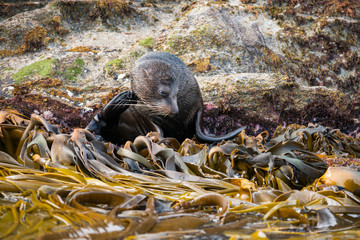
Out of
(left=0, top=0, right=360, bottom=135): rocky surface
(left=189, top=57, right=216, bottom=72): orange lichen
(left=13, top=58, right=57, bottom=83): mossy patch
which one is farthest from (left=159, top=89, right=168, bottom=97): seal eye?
(left=13, top=58, right=57, bottom=83): mossy patch

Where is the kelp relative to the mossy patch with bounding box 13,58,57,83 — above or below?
above

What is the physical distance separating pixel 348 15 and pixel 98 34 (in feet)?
16.3

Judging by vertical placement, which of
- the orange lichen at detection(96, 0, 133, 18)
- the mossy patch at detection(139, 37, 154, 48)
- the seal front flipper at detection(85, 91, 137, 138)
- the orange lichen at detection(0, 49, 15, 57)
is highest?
the orange lichen at detection(96, 0, 133, 18)

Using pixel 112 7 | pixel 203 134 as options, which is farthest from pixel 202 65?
pixel 112 7

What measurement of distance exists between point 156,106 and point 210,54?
8.24 ft

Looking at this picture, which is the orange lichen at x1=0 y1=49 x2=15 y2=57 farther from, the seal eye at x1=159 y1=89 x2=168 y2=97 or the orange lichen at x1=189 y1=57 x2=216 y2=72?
the seal eye at x1=159 y1=89 x2=168 y2=97

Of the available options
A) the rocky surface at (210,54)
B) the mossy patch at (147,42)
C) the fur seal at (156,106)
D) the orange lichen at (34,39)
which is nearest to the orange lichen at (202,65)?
the rocky surface at (210,54)

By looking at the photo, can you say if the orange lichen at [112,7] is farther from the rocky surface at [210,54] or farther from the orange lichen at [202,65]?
the orange lichen at [202,65]

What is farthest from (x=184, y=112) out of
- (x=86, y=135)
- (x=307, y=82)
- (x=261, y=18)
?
(x=261, y=18)

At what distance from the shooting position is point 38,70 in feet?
19.3

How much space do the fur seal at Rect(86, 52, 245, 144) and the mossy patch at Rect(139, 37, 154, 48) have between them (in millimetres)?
2336

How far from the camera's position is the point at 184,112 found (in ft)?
13.3

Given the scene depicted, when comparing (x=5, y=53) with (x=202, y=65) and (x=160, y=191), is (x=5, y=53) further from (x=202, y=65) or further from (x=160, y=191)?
(x=160, y=191)

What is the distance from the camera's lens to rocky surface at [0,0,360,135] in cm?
527
